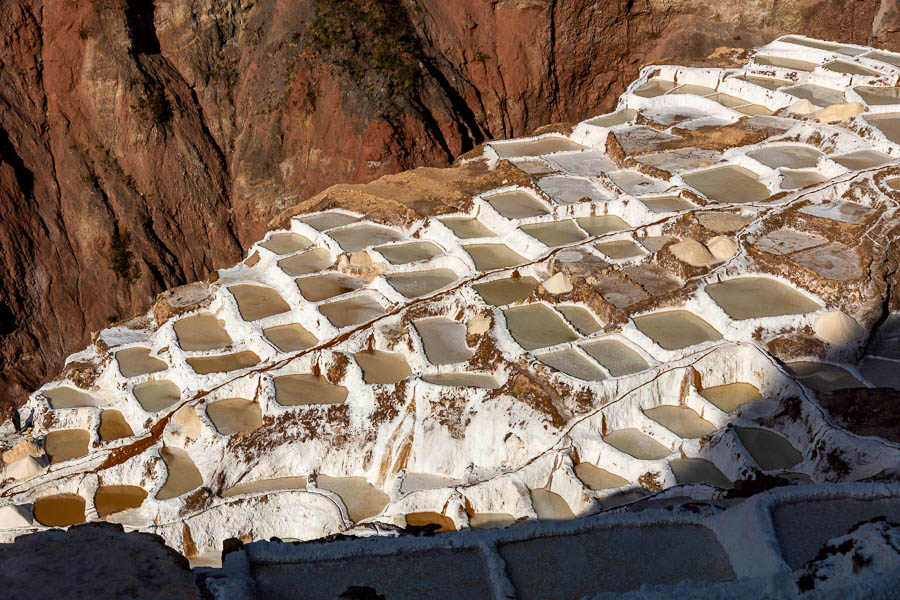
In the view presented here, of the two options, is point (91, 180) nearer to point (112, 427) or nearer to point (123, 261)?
point (123, 261)

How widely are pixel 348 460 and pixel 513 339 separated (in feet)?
13.0

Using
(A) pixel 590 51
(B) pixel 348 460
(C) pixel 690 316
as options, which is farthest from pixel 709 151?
(B) pixel 348 460

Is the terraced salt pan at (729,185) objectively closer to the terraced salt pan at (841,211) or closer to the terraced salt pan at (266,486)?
the terraced salt pan at (841,211)

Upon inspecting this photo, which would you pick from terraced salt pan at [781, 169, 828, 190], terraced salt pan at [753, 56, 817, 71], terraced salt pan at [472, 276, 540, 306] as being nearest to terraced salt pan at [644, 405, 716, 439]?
terraced salt pan at [472, 276, 540, 306]

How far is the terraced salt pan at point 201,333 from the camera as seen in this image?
739 inches

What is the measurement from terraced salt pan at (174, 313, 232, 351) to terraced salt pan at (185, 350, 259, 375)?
34cm

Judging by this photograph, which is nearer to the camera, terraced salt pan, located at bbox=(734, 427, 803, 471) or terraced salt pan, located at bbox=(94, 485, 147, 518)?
terraced salt pan, located at bbox=(734, 427, 803, 471)

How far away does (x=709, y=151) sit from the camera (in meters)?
22.7

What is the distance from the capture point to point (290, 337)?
727 inches

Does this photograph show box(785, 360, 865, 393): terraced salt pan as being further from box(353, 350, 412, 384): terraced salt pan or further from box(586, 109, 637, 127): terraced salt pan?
box(586, 109, 637, 127): terraced salt pan

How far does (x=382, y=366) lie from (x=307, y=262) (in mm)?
4596

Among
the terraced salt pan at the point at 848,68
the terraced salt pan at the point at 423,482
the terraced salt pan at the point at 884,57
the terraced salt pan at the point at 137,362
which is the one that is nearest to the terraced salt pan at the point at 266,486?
the terraced salt pan at the point at 423,482

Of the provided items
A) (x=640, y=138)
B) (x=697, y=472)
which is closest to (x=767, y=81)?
(x=640, y=138)

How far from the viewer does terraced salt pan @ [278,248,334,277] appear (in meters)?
20.3
